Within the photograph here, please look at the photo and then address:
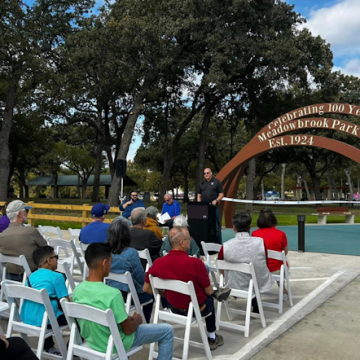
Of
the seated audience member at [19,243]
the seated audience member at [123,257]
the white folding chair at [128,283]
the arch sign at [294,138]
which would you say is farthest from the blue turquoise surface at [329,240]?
the seated audience member at [19,243]

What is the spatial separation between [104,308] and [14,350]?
0.59 metres

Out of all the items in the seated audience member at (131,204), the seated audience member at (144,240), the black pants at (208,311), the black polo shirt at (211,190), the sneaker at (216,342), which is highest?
the black polo shirt at (211,190)

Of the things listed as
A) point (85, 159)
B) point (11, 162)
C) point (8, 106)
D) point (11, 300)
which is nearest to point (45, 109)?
point (8, 106)

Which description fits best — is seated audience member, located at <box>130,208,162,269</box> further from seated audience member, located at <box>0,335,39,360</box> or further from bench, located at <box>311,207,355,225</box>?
bench, located at <box>311,207,355,225</box>

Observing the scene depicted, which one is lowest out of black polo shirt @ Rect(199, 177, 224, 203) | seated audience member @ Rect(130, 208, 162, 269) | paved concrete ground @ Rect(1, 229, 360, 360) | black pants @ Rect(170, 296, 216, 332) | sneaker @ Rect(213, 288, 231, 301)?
paved concrete ground @ Rect(1, 229, 360, 360)

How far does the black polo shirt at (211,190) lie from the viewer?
9348 mm

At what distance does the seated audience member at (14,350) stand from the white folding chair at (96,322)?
341mm

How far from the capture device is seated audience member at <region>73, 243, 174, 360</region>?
274cm

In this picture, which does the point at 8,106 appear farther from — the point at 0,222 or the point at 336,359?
the point at 336,359

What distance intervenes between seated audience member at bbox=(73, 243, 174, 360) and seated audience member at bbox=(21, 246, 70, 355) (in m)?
0.53

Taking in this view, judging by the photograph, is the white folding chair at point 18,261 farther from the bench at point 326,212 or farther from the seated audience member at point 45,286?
the bench at point 326,212

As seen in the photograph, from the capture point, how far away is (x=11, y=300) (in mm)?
3262

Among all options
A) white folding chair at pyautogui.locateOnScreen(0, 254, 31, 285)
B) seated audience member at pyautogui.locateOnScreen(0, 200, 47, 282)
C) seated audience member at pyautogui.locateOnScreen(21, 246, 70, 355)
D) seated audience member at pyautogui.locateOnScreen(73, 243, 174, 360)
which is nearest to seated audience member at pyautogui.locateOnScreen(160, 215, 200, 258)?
seated audience member at pyautogui.locateOnScreen(0, 200, 47, 282)

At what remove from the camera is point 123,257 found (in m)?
3.94
